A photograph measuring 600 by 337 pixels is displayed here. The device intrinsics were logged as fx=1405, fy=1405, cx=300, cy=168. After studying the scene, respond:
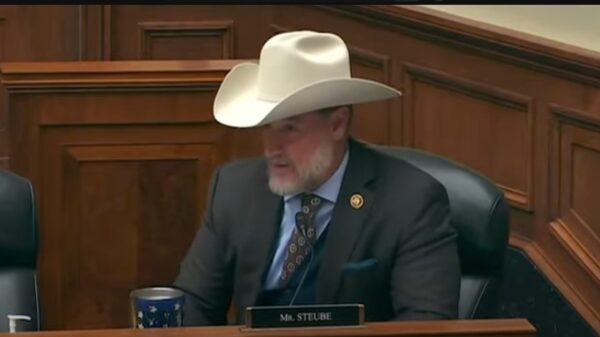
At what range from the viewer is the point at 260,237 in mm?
2895

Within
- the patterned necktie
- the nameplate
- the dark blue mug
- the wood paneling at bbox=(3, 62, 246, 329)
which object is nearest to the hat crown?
the patterned necktie

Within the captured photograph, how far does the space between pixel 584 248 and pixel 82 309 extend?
152cm

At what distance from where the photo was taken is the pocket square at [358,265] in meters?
2.79

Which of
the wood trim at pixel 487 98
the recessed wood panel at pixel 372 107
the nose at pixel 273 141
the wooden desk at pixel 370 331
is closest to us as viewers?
the wooden desk at pixel 370 331

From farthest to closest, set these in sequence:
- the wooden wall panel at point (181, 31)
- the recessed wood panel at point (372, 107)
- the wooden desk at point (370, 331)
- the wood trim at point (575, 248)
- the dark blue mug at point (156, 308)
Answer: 1. the wooden wall panel at point (181, 31)
2. the recessed wood panel at point (372, 107)
3. the wood trim at point (575, 248)
4. the dark blue mug at point (156, 308)
5. the wooden desk at point (370, 331)

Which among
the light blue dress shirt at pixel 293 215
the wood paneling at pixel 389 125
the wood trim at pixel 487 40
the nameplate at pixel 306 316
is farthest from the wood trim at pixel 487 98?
the nameplate at pixel 306 316

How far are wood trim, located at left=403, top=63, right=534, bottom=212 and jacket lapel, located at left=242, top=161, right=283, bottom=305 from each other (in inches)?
69.2

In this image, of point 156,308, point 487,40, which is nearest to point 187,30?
point 487,40

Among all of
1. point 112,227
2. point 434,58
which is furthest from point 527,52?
point 112,227

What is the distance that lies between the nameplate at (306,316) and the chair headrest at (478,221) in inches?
46.4

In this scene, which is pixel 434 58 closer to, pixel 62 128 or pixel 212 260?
pixel 62 128

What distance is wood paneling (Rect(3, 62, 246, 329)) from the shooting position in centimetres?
390

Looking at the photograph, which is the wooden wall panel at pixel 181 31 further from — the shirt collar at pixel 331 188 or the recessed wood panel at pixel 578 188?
the shirt collar at pixel 331 188

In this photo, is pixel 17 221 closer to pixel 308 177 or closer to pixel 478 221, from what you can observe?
pixel 308 177
